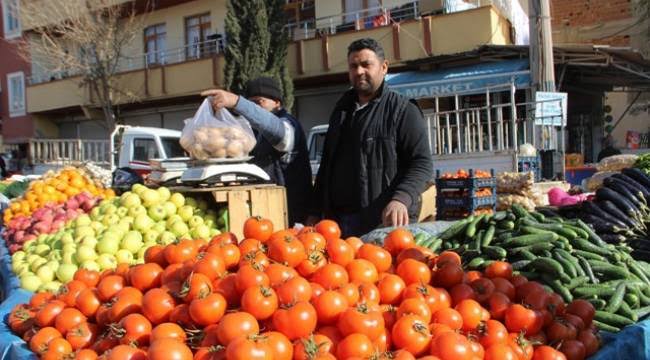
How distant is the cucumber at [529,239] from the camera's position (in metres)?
2.88

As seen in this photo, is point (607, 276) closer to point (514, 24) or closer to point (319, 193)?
point (319, 193)

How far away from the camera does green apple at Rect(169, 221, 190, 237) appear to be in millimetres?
4082

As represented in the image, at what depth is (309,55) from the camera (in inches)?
703

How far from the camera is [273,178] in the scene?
456 cm

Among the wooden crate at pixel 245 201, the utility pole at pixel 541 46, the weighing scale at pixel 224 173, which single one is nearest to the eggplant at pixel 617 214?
the wooden crate at pixel 245 201

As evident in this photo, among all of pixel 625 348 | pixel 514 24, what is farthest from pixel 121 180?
pixel 514 24

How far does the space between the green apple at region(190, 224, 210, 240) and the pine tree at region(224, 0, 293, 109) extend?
43.5ft

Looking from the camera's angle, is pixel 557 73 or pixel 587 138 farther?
pixel 587 138

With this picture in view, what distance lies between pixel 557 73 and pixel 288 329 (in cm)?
1346

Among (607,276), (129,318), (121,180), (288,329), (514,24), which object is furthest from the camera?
(514,24)

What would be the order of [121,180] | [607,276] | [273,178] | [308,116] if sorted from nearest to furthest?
[607,276] < [273,178] < [121,180] < [308,116]

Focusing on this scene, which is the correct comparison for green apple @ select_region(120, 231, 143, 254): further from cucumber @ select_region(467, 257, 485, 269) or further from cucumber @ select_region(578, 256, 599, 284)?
cucumber @ select_region(578, 256, 599, 284)

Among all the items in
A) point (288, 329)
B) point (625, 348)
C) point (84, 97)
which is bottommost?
point (625, 348)

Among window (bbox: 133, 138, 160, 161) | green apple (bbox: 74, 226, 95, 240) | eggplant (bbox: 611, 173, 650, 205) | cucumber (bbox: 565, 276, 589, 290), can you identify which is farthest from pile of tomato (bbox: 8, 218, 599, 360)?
window (bbox: 133, 138, 160, 161)
